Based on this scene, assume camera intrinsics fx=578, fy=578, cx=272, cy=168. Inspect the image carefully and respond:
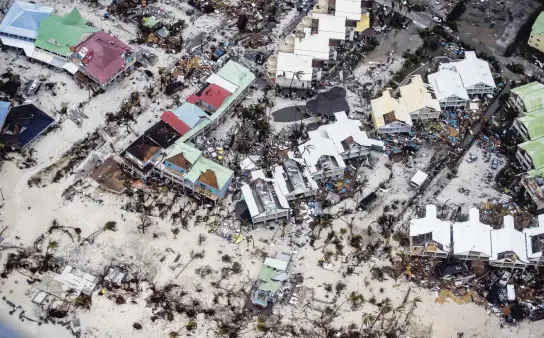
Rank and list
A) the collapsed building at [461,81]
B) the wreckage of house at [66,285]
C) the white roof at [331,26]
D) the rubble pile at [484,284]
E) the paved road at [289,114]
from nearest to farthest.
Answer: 1. the wreckage of house at [66,285]
2. the rubble pile at [484,284]
3. the paved road at [289,114]
4. the collapsed building at [461,81]
5. the white roof at [331,26]

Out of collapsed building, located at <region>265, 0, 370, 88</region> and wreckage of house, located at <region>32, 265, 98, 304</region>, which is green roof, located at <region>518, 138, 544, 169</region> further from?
wreckage of house, located at <region>32, 265, 98, 304</region>

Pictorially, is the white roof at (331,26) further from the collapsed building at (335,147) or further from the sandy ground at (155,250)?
the sandy ground at (155,250)

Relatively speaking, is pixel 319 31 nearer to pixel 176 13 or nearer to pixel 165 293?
pixel 176 13

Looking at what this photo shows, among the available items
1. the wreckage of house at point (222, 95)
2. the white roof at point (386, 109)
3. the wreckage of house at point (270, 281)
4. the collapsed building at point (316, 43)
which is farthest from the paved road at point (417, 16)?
the wreckage of house at point (270, 281)

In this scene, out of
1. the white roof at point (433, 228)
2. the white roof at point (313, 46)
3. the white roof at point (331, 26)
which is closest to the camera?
the white roof at point (433, 228)

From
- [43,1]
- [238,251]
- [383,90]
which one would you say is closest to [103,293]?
[238,251]

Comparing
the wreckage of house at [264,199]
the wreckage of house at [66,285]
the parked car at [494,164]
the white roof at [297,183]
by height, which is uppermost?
the parked car at [494,164]
